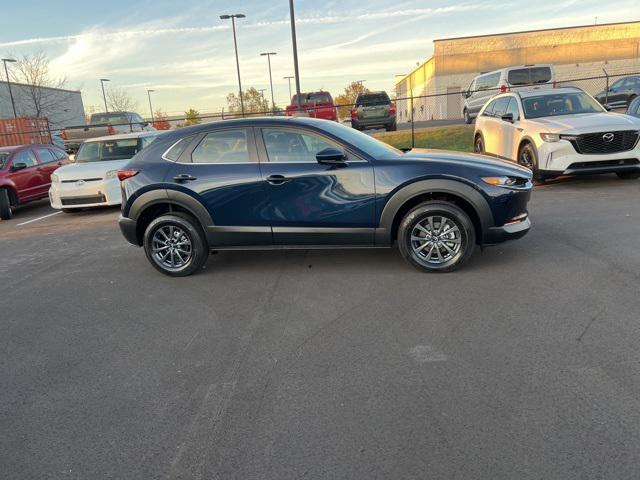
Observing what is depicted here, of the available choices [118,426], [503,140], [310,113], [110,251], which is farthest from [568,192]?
[310,113]

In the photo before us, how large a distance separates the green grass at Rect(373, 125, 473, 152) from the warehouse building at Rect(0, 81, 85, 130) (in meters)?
26.6

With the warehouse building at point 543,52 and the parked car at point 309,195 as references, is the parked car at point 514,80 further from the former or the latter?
the warehouse building at point 543,52

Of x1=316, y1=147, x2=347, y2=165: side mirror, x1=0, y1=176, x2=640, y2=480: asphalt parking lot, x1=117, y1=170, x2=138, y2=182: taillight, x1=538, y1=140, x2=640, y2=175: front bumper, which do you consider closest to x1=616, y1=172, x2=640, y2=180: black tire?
x1=538, y1=140, x2=640, y2=175: front bumper

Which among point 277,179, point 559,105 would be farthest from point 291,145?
point 559,105

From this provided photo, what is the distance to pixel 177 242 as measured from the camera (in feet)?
19.5

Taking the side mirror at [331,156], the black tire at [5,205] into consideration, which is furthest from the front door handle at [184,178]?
the black tire at [5,205]

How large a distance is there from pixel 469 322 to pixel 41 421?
3047 millimetres

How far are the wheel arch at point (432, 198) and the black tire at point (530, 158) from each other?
471 cm

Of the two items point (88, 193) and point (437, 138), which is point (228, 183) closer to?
point (88, 193)

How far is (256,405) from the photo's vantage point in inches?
125

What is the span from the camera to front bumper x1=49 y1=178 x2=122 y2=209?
10.4 meters

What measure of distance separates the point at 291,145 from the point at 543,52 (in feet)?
155

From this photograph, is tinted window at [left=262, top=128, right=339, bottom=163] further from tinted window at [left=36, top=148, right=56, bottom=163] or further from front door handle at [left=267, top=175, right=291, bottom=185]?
tinted window at [left=36, top=148, right=56, bottom=163]

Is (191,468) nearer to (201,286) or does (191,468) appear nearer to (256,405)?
(256,405)
